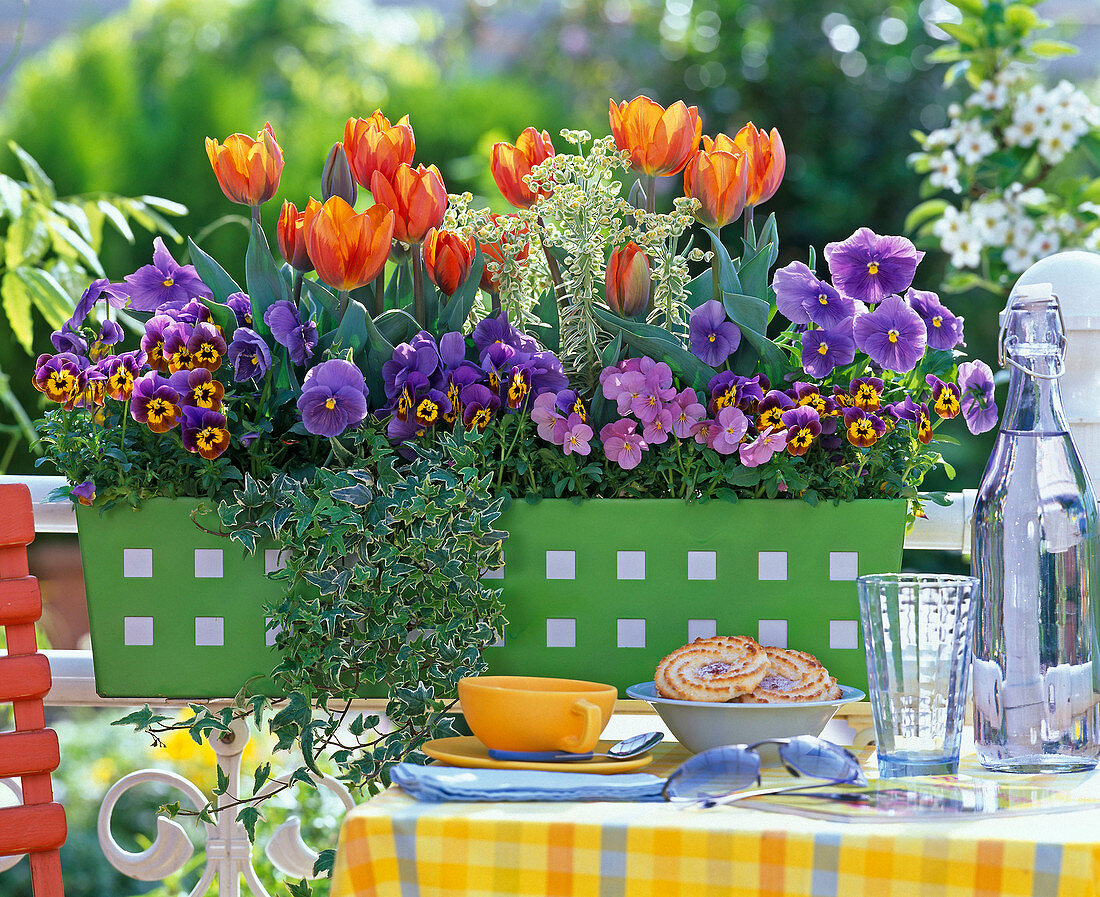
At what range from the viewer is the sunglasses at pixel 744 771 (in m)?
0.76

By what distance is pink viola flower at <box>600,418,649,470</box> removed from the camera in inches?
40.9

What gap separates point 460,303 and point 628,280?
0.17 meters

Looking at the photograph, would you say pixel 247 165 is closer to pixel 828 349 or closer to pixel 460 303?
pixel 460 303

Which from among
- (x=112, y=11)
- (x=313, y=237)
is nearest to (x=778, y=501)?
(x=313, y=237)

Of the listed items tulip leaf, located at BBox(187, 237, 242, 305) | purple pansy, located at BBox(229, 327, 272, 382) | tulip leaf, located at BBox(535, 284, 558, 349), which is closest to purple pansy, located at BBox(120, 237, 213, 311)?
tulip leaf, located at BBox(187, 237, 242, 305)

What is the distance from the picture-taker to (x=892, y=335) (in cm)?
100

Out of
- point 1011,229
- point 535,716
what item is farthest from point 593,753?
point 1011,229

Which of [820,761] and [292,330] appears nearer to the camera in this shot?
[820,761]

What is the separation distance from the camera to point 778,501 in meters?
1.06

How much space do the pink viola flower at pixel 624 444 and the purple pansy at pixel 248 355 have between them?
0.32 meters

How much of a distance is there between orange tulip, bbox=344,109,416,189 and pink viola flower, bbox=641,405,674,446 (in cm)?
34

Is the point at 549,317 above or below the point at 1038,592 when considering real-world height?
above

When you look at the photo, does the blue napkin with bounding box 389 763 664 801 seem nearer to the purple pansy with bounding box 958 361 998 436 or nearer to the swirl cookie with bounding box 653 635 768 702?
the swirl cookie with bounding box 653 635 768 702

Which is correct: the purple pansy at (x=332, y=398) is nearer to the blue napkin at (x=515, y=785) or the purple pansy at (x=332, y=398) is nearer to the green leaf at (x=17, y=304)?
the blue napkin at (x=515, y=785)
